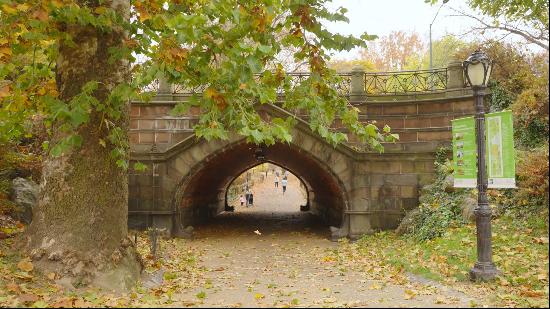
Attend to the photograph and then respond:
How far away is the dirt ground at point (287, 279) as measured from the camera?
636cm

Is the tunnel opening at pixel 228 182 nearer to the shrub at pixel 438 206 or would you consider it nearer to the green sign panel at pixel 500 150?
the shrub at pixel 438 206

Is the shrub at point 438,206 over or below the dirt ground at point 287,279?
over

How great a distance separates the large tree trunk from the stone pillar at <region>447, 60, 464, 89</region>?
10.0 meters

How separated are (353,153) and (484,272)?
6.96m

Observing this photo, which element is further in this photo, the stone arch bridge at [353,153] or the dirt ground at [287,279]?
the stone arch bridge at [353,153]

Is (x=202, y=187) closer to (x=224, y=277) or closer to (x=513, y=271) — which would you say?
(x=224, y=277)

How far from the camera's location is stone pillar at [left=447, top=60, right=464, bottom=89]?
14.0 m

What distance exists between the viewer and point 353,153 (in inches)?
542

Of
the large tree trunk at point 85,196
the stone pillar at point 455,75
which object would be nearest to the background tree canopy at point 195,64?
the large tree trunk at point 85,196

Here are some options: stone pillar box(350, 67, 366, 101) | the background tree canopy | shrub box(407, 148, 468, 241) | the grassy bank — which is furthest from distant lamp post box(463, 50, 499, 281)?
→ stone pillar box(350, 67, 366, 101)

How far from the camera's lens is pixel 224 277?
29.1 ft

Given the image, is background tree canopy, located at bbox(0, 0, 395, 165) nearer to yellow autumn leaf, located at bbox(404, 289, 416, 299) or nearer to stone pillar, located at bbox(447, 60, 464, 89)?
yellow autumn leaf, located at bbox(404, 289, 416, 299)

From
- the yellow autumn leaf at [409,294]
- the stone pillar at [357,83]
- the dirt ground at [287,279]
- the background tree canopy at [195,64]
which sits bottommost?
the dirt ground at [287,279]

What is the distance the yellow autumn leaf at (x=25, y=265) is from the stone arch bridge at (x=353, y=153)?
24.5 feet
